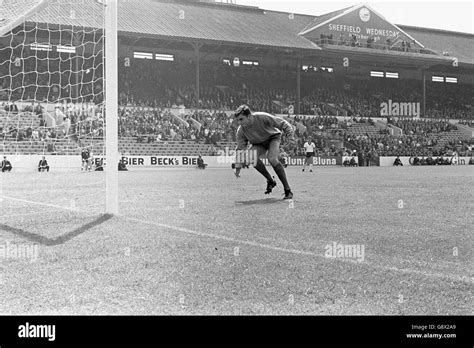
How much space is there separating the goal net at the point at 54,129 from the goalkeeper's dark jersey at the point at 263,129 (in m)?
2.73

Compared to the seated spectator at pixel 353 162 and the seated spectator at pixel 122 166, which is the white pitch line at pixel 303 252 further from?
the seated spectator at pixel 353 162

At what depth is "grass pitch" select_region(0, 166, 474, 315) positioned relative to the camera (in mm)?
3713

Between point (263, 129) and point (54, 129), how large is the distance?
1638 centimetres

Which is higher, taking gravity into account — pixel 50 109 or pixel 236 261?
pixel 50 109

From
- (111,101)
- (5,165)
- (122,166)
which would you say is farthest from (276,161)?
(122,166)

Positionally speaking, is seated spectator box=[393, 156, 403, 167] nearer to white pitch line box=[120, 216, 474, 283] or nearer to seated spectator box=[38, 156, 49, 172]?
seated spectator box=[38, 156, 49, 172]

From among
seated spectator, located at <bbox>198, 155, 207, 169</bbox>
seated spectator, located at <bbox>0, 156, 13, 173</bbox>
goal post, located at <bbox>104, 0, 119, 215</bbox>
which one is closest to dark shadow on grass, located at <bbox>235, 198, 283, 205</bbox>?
goal post, located at <bbox>104, 0, 119, 215</bbox>

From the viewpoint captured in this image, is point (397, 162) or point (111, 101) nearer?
point (111, 101)

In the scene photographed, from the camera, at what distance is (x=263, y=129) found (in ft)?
35.9

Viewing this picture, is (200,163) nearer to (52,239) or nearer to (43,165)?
(43,165)

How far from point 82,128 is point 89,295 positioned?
15714 mm

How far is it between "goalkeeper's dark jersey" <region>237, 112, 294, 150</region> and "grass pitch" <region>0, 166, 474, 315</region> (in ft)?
7.69

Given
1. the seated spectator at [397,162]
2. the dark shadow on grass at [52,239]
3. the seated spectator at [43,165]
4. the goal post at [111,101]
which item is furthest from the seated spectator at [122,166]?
the dark shadow on grass at [52,239]
